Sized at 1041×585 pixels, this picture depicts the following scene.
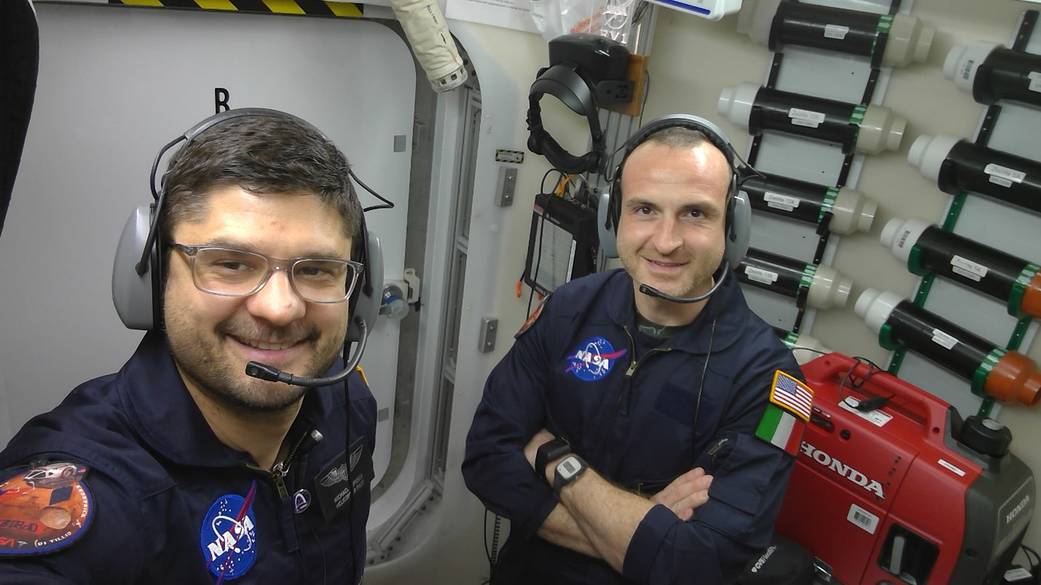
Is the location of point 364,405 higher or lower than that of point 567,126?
lower

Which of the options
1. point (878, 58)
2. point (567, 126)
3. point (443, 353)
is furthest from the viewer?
point (443, 353)

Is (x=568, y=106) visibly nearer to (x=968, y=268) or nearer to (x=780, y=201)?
(x=780, y=201)

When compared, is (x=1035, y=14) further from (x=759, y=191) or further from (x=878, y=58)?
(x=759, y=191)

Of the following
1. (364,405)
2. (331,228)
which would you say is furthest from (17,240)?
(331,228)

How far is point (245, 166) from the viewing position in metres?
1.33

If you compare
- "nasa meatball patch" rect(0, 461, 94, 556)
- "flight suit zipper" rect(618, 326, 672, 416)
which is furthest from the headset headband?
"flight suit zipper" rect(618, 326, 672, 416)

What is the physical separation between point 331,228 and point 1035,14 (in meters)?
2.16

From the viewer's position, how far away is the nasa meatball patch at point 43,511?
42.5 inches

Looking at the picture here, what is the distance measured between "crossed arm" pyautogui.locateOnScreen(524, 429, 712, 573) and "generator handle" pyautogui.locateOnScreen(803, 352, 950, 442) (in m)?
0.77

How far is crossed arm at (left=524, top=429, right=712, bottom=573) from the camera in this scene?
1.87 metres

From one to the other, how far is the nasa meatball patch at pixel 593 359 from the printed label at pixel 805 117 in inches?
46.9

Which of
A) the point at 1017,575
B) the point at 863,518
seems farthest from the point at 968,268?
the point at 1017,575

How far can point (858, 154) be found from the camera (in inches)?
102

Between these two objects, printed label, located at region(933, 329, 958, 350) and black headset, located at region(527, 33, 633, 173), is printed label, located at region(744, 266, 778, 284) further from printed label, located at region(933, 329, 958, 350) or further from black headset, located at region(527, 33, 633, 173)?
black headset, located at region(527, 33, 633, 173)
